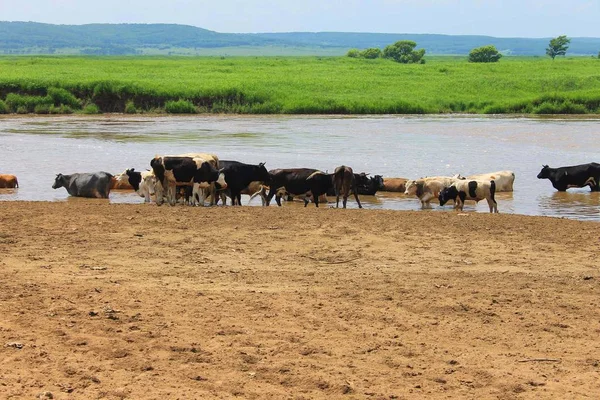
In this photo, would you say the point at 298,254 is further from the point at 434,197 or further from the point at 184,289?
the point at 434,197

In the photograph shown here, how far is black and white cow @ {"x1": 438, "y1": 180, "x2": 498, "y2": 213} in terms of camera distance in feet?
60.2

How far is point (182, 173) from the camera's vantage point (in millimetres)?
17922

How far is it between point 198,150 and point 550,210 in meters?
13.5

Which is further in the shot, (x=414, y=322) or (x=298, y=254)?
(x=298, y=254)

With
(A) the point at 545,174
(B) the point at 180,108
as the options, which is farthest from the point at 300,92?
(A) the point at 545,174

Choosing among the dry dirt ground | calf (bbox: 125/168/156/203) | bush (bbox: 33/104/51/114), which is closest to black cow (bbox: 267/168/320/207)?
calf (bbox: 125/168/156/203)

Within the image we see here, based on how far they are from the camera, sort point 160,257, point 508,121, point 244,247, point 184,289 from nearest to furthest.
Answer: point 184,289
point 160,257
point 244,247
point 508,121

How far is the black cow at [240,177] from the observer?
18.7 m

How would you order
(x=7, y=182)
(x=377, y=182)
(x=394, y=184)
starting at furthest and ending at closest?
(x=394, y=184) → (x=377, y=182) → (x=7, y=182)

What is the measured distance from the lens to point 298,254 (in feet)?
37.5

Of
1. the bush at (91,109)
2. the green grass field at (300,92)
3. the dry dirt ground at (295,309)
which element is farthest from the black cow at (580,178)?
the bush at (91,109)

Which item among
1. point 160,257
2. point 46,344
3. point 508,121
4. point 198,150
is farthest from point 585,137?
point 46,344

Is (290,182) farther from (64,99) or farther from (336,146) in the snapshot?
(64,99)

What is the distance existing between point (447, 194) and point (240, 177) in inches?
158
